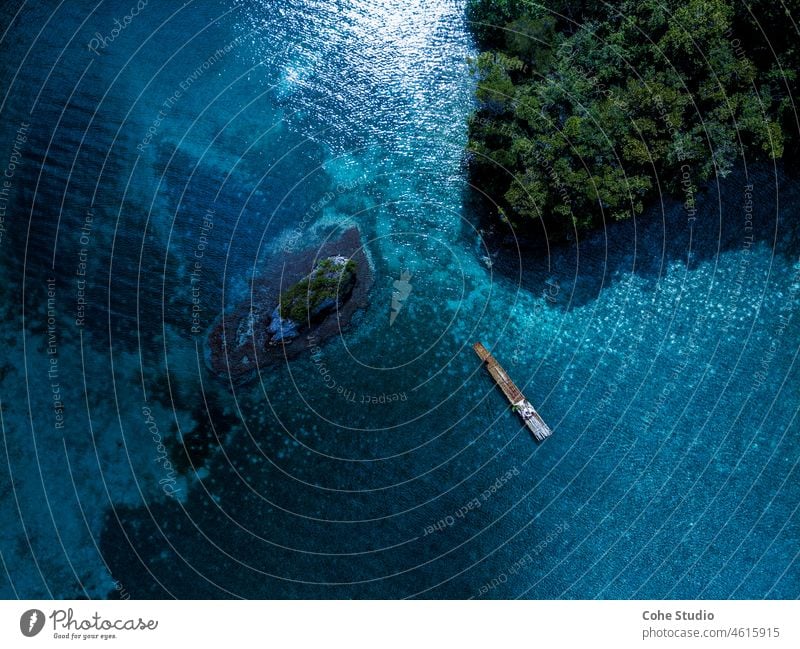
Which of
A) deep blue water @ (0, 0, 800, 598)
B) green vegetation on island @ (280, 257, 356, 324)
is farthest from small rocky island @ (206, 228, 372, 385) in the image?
deep blue water @ (0, 0, 800, 598)

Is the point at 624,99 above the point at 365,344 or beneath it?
above

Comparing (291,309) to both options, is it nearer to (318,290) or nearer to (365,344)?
(318,290)

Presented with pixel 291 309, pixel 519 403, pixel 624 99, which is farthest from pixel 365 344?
pixel 624 99

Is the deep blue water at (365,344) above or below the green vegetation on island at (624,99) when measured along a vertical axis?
below

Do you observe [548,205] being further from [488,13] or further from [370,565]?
[370,565]

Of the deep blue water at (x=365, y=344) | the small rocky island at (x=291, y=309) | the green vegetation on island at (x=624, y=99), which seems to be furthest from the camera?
the small rocky island at (x=291, y=309)

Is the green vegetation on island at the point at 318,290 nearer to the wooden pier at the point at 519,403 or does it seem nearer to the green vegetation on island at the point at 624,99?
the wooden pier at the point at 519,403

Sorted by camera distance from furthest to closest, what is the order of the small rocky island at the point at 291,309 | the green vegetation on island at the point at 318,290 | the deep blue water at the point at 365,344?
the small rocky island at the point at 291,309 < the green vegetation on island at the point at 318,290 < the deep blue water at the point at 365,344

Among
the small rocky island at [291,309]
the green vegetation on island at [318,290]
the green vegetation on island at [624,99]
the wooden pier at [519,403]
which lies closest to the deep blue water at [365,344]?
the wooden pier at [519,403]

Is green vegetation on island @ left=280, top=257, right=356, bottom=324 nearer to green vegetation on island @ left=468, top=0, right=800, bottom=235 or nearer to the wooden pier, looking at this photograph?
the wooden pier
